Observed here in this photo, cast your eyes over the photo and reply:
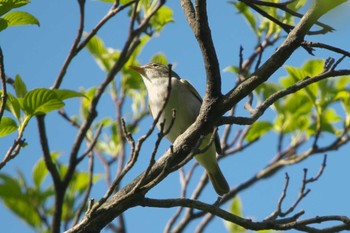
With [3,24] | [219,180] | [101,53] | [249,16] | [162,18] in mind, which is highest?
[101,53]

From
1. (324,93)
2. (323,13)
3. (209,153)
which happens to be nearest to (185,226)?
(209,153)

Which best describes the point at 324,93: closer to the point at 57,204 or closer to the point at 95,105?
the point at 95,105

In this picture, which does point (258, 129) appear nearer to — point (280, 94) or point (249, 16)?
point (249, 16)

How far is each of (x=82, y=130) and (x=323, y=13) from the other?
2.51 metres

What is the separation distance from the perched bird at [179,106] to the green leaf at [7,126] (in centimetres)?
208

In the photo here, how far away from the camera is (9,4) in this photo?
3395 mm

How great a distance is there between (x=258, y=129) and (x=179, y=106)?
0.99 m

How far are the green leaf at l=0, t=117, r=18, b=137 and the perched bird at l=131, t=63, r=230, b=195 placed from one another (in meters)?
2.08

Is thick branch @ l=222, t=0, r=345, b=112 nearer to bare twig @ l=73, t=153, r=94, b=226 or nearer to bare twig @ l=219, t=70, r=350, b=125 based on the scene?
bare twig @ l=219, t=70, r=350, b=125

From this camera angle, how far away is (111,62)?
6.50 metres

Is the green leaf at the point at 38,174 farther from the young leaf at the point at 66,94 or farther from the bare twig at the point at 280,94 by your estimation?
the bare twig at the point at 280,94

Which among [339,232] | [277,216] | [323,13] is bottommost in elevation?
[339,232]

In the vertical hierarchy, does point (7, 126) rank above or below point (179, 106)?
below

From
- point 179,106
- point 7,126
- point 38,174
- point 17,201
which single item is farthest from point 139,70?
point 7,126
